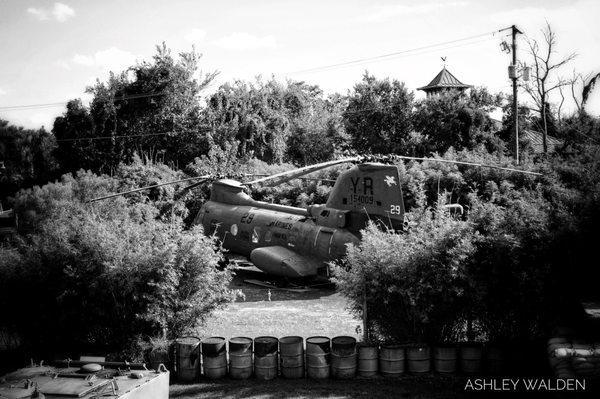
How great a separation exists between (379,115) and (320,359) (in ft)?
101

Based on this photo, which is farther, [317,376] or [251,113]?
[251,113]

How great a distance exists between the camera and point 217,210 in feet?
71.9

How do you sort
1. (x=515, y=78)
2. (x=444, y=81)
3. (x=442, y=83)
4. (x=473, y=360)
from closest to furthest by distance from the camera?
(x=473, y=360) < (x=515, y=78) < (x=442, y=83) < (x=444, y=81)

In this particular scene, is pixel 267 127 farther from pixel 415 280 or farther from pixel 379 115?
pixel 415 280

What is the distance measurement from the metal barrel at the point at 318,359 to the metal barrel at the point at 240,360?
121cm

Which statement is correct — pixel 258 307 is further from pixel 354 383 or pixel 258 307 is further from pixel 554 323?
pixel 554 323

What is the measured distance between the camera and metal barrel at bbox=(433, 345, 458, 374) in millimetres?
10148

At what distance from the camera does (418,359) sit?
402 inches

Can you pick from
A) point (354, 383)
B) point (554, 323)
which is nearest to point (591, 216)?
point (554, 323)

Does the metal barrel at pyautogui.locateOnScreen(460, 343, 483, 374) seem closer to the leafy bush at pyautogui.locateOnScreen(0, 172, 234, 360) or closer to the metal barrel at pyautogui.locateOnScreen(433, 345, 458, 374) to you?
the metal barrel at pyautogui.locateOnScreen(433, 345, 458, 374)

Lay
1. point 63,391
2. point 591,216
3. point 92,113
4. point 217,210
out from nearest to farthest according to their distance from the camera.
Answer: point 63,391, point 591,216, point 217,210, point 92,113

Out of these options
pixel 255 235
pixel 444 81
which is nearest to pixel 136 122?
pixel 255 235

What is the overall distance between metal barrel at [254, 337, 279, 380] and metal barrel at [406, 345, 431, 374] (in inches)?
106

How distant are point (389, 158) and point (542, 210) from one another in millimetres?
6410
